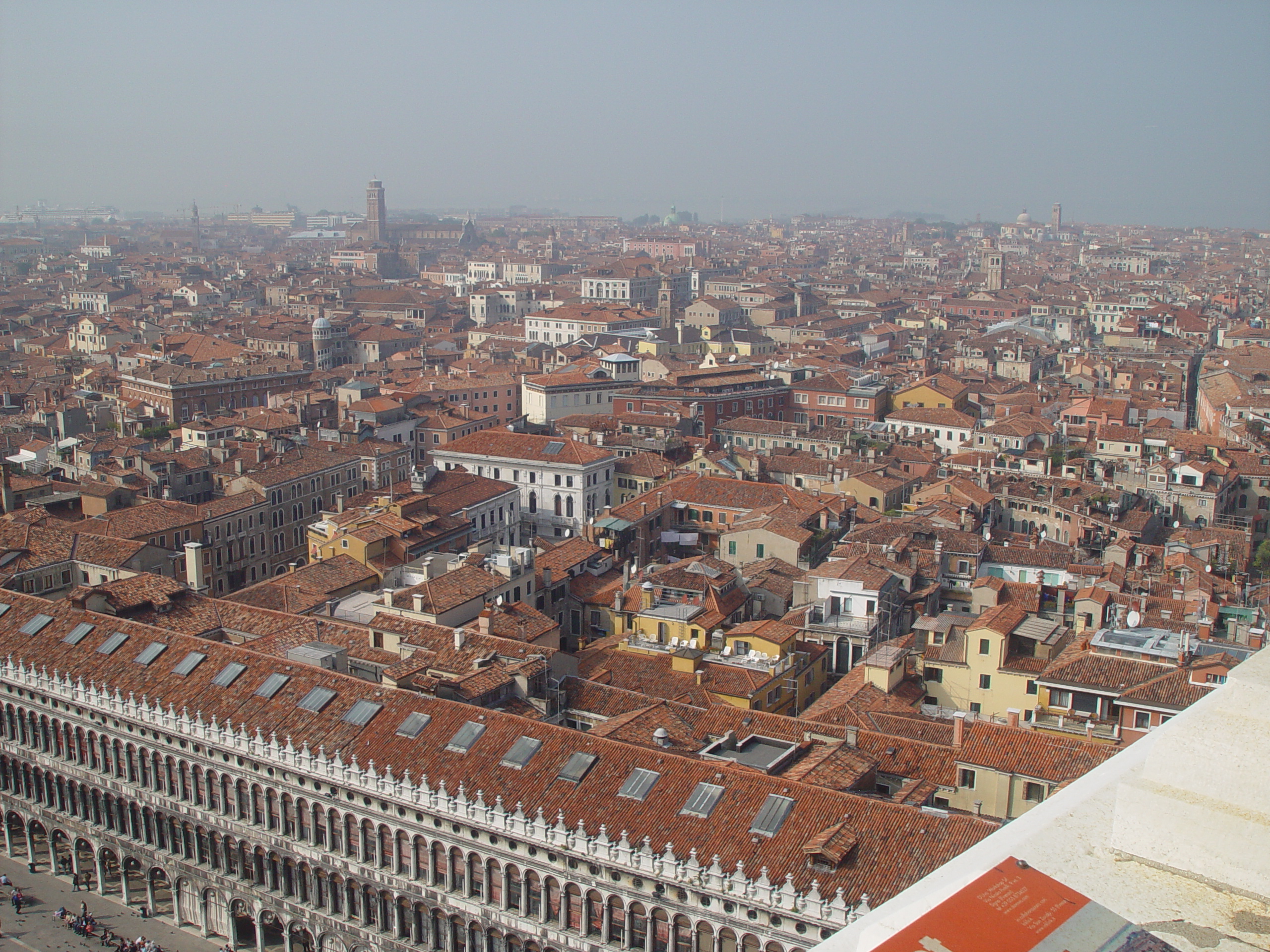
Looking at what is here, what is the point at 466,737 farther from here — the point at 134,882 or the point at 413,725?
the point at 134,882

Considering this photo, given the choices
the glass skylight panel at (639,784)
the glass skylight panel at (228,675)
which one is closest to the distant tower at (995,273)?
the glass skylight panel at (228,675)

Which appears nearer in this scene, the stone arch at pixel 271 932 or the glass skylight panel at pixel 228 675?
the stone arch at pixel 271 932

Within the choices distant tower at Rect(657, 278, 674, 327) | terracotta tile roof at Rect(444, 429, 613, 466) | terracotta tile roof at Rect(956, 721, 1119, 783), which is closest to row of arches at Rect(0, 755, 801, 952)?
terracotta tile roof at Rect(956, 721, 1119, 783)

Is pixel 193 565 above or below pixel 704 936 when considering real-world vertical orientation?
above

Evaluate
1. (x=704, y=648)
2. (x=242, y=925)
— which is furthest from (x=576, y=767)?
(x=704, y=648)

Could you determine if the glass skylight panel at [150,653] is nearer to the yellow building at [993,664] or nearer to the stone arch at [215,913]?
the stone arch at [215,913]
